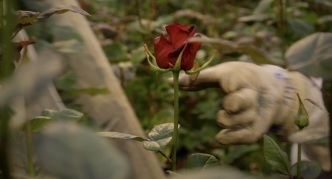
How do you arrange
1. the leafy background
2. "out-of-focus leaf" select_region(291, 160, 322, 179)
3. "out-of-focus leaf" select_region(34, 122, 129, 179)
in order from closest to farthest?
1. "out-of-focus leaf" select_region(34, 122, 129, 179)
2. "out-of-focus leaf" select_region(291, 160, 322, 179)
3. the leafy background

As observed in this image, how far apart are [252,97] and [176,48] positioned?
31 cm

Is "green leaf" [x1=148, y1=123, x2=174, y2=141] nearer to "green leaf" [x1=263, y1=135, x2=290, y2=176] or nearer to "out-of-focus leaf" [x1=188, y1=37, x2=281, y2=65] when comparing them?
"green leaf" [x1=263, y1=135, x2=290, y2=176]

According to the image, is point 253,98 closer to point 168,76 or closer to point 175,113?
point 175,113

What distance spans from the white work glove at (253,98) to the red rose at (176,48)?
278 millimetres

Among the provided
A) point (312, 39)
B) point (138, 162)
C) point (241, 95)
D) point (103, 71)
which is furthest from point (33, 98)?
point (103, 71)

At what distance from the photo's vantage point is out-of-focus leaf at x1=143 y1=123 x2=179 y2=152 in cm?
78

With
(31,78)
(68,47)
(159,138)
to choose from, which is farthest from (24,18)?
(68,47)

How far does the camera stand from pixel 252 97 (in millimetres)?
1118

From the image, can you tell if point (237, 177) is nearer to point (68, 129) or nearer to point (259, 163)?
point (68, 129)

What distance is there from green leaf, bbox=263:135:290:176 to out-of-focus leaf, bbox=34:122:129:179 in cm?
45

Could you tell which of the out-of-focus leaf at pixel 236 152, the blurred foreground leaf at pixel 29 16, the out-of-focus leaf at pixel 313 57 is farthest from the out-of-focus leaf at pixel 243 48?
the out-of-focus leaf at pixel 236 152

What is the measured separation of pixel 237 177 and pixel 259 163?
1.89m

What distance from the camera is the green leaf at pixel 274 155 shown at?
78 cm

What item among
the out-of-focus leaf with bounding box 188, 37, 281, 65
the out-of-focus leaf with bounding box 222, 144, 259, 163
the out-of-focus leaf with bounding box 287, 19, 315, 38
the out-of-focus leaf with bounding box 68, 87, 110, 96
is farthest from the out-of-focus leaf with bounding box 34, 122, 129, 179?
the out-of-focus leaf with bounding box 222, 144, 259, 163
